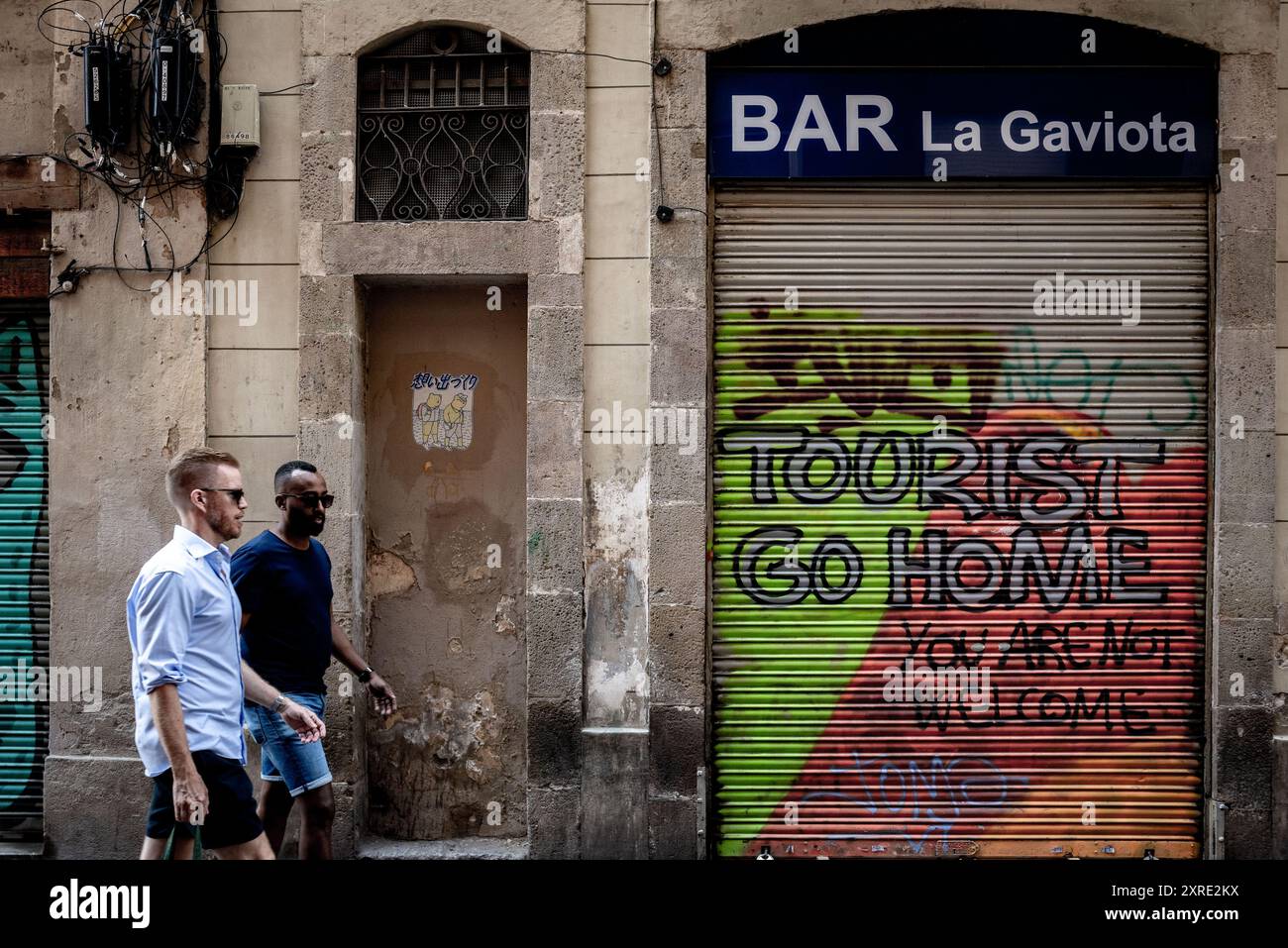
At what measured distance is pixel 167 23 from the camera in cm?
634

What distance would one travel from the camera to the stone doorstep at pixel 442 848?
20.5ft

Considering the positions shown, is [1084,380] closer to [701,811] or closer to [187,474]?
[701,811]

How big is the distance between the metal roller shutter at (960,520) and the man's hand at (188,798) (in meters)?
3.06

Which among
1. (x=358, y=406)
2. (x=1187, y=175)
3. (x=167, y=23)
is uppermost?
(x=167, y=23)

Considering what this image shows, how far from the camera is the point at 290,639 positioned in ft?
16.3

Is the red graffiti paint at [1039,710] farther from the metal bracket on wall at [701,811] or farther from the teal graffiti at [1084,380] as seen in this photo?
the metal bracket on wall at [701,811]

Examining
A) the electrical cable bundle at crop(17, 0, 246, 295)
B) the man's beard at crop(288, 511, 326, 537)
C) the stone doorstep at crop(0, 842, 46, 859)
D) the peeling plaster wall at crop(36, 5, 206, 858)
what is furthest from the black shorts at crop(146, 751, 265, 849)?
the electrical cable bundle at crop(17, 0, 246, 295)

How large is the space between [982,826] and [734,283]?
10.9 feet

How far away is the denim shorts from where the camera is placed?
4887 mm

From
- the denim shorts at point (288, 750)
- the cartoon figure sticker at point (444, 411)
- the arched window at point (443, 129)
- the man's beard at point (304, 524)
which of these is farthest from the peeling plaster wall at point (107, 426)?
the denim shorts at point (288, 750)

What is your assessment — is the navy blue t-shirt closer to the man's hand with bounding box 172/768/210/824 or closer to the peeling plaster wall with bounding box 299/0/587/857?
the man's hand with bounding box 172/768/210/824

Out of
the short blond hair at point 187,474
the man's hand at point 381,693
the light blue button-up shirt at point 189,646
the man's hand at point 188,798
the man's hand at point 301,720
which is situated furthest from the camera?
the man's hand at point 381,693
